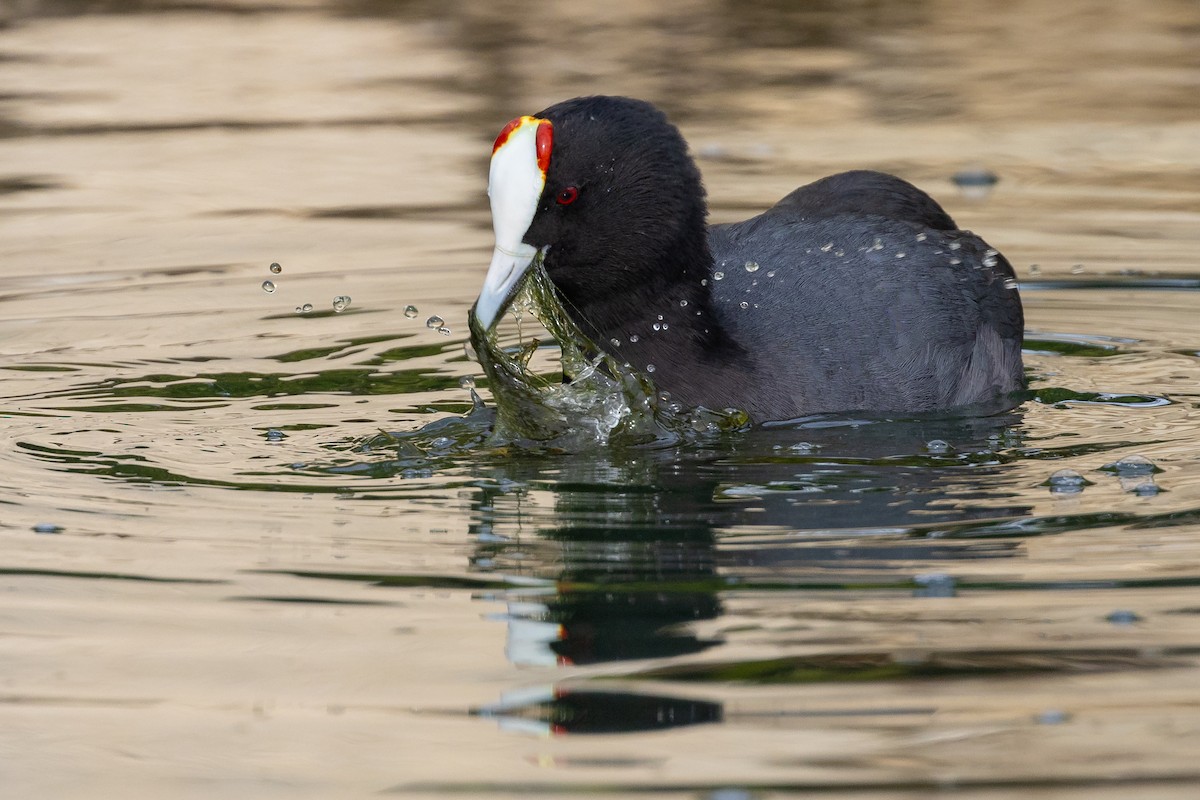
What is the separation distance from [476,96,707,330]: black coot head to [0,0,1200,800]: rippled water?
0.41m

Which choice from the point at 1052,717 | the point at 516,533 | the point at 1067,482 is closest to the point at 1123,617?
the point at 1052,717

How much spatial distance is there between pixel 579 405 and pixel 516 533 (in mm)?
803

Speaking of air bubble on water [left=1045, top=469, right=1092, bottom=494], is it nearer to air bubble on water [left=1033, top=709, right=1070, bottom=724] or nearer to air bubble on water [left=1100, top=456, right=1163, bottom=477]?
air bubble on water [left=1100, top=456, right=1163, bottom=477]

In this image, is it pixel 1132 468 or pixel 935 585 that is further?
pixel 1132 468

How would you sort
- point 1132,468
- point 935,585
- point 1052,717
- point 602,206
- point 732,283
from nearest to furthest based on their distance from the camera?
point 1052,717, point 935,585, point 1132,468, point 602,206, point 732,283

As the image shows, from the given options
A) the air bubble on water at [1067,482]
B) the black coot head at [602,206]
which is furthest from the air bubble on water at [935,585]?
the black coot head at [602,206]

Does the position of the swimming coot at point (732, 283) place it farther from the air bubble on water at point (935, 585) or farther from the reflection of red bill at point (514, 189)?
the air bubble on water at point (935, 585)

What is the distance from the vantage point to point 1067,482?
390 cm

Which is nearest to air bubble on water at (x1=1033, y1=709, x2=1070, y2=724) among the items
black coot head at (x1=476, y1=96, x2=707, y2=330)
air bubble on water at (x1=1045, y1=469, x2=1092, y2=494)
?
air bubble on water at (x1=1045, y1=469, x2=1092, y2=494)

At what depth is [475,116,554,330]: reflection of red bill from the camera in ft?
13.6

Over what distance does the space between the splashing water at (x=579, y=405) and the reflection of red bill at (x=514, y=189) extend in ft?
0.45

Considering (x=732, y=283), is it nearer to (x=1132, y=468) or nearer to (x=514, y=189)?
(x=514, y=189)

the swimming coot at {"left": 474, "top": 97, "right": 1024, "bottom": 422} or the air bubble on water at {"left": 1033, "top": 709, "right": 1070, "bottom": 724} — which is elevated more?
the swimming coot at {"left": 474, "top": 97, "right": 1024, "bottom": 422}

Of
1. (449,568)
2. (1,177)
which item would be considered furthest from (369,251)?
(449,568)
